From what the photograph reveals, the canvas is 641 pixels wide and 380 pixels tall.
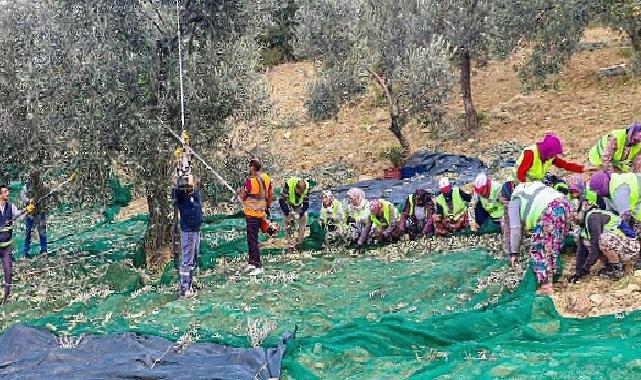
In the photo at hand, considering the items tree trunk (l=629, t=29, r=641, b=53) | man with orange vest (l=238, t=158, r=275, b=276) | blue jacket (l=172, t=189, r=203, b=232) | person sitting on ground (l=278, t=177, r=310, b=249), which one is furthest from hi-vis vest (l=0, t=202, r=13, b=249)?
tree trunk (l=629, t=29, r=641, b=53)

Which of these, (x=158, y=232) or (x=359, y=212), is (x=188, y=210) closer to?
(x=158, y=232)

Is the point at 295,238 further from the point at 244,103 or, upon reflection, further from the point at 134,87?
the point at 134,87

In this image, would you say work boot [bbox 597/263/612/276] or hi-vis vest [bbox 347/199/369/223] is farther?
hi-vis vest [bbox 347/199/369/223]

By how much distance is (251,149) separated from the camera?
1319 centimetres

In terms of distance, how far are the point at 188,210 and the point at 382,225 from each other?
3986mm

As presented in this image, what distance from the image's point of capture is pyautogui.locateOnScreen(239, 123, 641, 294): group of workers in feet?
24.7

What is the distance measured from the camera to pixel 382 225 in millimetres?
Result: 12406

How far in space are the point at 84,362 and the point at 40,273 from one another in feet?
21.8

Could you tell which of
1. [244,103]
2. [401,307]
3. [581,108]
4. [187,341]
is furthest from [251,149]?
[581,108]

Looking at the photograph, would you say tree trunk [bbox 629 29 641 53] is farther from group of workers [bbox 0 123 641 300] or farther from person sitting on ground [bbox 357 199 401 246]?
person sitting on ground [bbox 357 199 401 246]

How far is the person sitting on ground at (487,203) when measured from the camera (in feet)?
35.7

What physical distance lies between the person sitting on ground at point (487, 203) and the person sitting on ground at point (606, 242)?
305 centimetres

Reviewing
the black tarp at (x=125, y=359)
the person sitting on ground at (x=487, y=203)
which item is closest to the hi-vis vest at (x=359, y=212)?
the person sitting on ground at (x=487, y=203)

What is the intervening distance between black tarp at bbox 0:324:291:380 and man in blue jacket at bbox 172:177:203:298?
2.54 m
